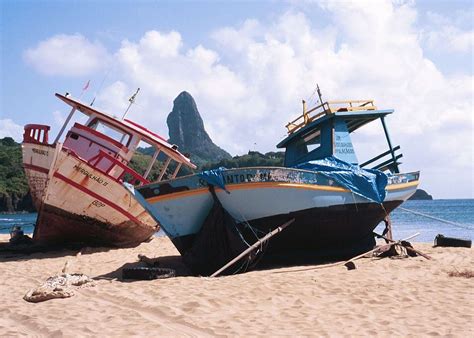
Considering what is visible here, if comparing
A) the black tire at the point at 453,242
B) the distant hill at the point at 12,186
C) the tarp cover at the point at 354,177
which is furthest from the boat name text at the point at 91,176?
the distant hill at the point at 12,186

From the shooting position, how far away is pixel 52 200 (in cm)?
1221

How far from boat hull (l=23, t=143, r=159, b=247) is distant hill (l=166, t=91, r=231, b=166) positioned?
11924 cm

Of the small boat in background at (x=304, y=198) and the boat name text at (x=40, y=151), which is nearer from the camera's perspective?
the small boat in background at (x=304, y=198)

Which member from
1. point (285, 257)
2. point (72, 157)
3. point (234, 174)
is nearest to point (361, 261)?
point (285, 257)

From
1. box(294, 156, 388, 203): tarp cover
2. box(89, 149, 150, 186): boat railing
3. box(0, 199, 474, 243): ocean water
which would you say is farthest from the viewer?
box(0, 199, 474, 243): ocean water

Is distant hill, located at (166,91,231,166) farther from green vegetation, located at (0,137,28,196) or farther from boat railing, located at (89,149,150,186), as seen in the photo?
boat railing, located at (89,149,150,186)

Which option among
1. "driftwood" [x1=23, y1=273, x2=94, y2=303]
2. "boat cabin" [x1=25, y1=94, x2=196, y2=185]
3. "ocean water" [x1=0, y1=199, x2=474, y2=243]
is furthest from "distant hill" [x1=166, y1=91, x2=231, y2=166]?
"driftwood" [x1=23, y1=273, x2=94, y2=303]

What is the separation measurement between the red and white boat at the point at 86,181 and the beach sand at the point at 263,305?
3.10m

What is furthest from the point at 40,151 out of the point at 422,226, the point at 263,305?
the point at 422,226

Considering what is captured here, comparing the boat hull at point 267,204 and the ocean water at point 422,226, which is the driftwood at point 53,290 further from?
the ocean water at point 422,226

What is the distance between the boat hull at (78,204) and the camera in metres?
12.0

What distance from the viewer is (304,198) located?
981cm

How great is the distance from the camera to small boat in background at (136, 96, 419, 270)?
945 cm

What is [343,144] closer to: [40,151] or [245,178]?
[245,178]
